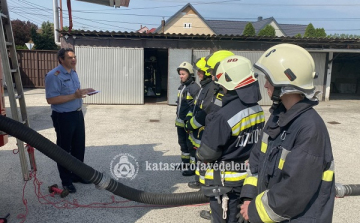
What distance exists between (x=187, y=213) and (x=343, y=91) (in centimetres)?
2064

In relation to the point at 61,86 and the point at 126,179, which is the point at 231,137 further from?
the point at 126,179

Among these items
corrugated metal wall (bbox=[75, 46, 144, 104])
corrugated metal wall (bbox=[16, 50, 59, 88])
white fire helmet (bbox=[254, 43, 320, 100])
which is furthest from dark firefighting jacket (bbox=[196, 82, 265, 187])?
corrugated metal wall (bbox=[16, 50, 59, 88])

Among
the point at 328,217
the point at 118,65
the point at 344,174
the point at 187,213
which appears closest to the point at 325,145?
the point at 328,217

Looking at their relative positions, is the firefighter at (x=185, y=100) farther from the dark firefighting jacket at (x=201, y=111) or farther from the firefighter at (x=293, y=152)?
the firefighter at (x=293, y=152)

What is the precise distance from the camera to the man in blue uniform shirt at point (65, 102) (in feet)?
12.5

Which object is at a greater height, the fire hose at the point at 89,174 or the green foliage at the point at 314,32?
the green foliage at the point at 314,32

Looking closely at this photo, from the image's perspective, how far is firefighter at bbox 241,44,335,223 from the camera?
147 centimetres

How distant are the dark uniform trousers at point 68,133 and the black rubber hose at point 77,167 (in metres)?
1.18

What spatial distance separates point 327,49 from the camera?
44.1 ft

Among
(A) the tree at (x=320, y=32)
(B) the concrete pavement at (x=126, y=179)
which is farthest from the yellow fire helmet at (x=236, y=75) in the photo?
(A) the tree at (x=320, y=32)

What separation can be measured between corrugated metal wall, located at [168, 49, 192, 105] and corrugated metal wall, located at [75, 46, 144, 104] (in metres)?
1.27

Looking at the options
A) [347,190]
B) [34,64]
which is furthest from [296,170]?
[34,64]

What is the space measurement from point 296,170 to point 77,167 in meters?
2.14

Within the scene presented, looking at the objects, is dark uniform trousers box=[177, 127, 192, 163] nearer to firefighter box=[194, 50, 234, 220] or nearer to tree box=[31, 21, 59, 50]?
firefighter box=[194, 50, 234, 220]
